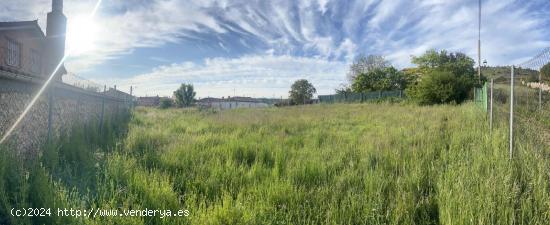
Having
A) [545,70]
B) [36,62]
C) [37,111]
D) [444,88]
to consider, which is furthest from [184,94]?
[545,70]

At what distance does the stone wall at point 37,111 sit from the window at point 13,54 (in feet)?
33.2

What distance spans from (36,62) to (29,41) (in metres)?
1.42

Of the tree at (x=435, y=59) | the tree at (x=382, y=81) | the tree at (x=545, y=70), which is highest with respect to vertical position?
the tree at (x=435, y=59)

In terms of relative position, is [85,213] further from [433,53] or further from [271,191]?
[433,53]

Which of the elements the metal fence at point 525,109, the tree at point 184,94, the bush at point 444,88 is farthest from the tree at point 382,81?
the tree at point 184,94

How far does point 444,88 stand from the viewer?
21734 mm

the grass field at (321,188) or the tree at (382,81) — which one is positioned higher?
the tree at (382,81)

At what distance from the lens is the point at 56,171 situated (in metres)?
4.41

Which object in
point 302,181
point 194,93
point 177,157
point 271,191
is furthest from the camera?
point 194,93

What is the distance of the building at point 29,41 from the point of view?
14.0 m

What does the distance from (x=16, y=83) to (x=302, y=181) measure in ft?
14.0

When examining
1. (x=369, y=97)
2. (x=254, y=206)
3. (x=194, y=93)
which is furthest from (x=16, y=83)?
(x=194, y=93)

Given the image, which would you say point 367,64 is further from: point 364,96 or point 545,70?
point 545,70

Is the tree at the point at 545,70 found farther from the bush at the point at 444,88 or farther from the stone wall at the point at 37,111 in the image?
the bush at the point at 444,88
